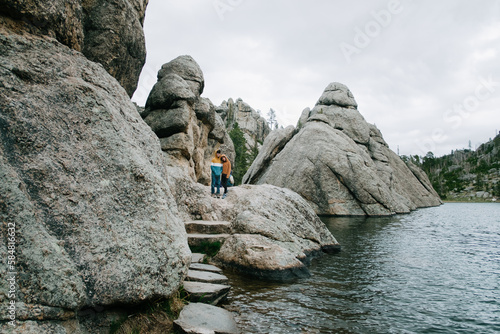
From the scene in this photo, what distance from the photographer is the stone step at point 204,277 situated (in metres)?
9.18

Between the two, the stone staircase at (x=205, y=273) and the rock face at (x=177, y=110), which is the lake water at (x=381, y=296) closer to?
the stone staircase at (x=205, y=273)

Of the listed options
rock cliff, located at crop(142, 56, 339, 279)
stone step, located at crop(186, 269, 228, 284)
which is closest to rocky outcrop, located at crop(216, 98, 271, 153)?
rock cliff, located at crop(142, 56, 339, 279)

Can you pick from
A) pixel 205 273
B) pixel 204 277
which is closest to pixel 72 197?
pixel 204 277

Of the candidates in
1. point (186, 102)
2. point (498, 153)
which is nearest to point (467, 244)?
point (186, 102)

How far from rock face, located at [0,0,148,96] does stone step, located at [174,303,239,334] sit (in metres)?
7.32

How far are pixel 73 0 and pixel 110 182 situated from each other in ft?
17.4

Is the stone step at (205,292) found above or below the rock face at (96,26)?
below

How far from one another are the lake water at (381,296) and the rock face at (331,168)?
25.1 meters

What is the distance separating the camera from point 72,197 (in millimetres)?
5949

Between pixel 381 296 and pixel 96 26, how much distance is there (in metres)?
15.9

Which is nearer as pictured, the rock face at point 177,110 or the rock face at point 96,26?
the rock face at point 96,26

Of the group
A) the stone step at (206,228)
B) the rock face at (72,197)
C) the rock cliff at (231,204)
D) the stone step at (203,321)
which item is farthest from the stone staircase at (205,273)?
the rock face at (72,197)

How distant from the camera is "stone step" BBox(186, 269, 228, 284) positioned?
9181mm

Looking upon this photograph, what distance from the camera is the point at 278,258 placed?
11969 mm
